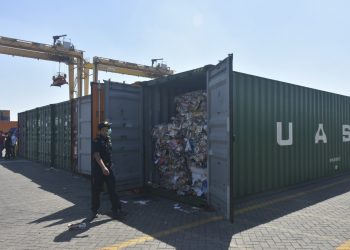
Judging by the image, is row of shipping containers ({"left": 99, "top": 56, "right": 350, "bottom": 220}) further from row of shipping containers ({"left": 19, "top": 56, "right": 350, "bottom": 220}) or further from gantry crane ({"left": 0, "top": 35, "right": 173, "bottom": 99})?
gantry crane ({"left": 0, "top": 35, "right": 173, "bottom": 99})

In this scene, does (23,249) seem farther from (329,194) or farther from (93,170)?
(329,194)

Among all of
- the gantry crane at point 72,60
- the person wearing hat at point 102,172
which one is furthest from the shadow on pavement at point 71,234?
the gantry crane at point 72,60

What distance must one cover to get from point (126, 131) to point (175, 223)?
2.95 meters

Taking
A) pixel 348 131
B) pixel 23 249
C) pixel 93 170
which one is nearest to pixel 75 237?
pixel 23 249

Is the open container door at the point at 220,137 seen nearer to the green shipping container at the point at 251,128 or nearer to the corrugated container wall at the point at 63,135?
the green shipping container at the point at 251,128

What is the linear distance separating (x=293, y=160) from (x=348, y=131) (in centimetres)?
417

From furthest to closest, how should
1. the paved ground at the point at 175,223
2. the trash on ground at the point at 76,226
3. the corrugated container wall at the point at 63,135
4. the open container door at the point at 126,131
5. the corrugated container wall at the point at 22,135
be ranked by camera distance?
the corrugated container wall at the point at 22,135 < the corrugated container wall at the point at 63,135 < the open container door at the point at 126,131 < the trash on ground at the point at 76,226 < the paved ground at the point at 175,223

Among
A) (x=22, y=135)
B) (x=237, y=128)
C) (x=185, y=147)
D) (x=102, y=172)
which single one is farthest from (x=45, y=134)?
(x=237, y=128)

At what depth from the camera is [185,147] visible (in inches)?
287

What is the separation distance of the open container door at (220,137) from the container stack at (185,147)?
19.3 inches

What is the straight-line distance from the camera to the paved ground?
→ 4590 mm

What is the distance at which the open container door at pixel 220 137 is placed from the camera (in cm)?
532

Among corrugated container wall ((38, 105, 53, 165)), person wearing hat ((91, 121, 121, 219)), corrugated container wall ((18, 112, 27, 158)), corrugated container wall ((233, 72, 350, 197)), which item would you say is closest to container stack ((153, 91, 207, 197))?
corrugated container wall ((233, 72, 350, 197))

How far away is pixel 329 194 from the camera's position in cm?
776
